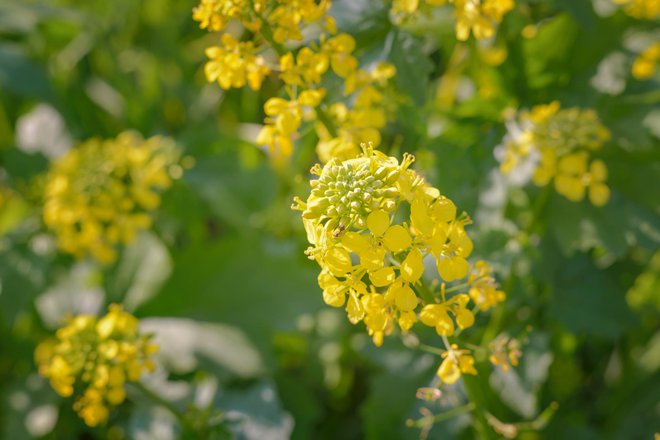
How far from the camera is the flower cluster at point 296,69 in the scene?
156 cm

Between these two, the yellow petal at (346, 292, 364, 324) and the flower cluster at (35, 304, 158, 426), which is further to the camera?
the flower cluster at (35, 304, 158, 426)

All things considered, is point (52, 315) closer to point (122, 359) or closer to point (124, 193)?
point (124, 193)

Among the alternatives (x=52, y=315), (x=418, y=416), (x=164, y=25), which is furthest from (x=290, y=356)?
(x=164, y=25)

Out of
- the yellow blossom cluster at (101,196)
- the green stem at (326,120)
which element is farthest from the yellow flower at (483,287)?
the yellow blossom cluster at (101,196)

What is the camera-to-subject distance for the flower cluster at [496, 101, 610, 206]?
6.39 feet

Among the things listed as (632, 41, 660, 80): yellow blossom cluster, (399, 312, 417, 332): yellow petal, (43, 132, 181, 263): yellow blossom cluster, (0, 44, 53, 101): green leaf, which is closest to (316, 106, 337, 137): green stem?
(399, 312, 417, 332): yellow petal

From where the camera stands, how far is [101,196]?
2510 millimetres

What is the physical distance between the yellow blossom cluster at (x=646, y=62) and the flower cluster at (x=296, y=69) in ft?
3.37

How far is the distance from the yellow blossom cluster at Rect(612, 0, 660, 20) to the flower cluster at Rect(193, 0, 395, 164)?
0.95m

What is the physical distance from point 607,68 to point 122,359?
5.82 feet

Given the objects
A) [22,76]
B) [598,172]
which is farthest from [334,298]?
[22,76]

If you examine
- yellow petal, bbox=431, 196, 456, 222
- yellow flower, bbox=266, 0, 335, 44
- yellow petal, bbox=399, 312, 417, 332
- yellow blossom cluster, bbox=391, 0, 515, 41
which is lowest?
yellow petal, bbox=399, 312, 417, 332

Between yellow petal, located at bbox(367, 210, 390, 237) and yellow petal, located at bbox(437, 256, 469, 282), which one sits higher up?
yellow petal, located at bbox(367, 210, 390, 237)

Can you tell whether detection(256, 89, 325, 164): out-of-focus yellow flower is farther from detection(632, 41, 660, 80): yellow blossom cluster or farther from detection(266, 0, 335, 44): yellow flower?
detection(632, 41, 660, 80): yellow blossom cluster
